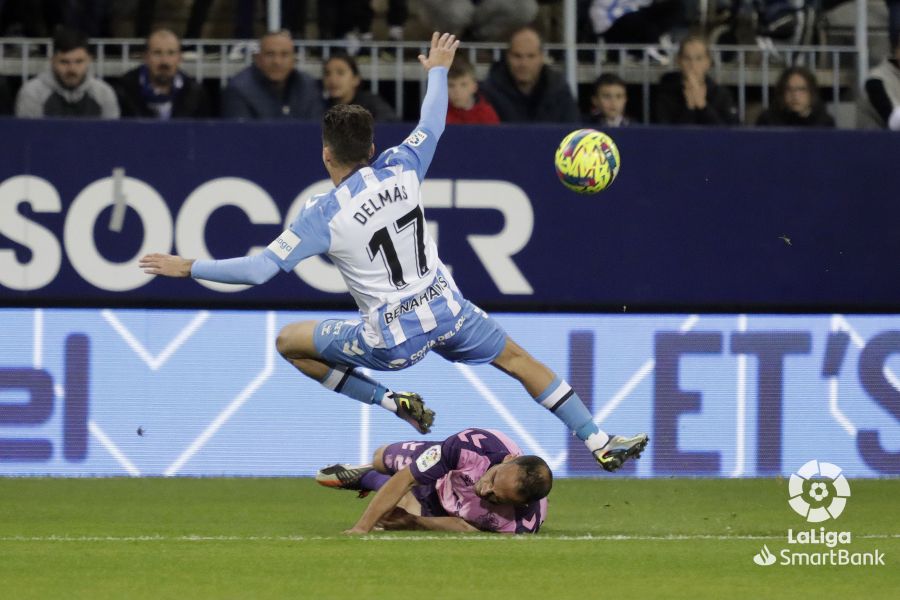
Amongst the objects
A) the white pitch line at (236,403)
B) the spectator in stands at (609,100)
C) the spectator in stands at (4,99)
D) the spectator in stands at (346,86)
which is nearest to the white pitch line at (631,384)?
the spectator in stands at (609,100)

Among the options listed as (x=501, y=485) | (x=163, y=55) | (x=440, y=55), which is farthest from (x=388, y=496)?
(x=163, y=55)

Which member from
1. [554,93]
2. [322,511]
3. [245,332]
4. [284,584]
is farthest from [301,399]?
[284,584]

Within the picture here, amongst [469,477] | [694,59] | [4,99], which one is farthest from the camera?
[694,59]

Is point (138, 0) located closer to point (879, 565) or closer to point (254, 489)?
point (254, 489)

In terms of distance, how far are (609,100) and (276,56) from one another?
251 cm

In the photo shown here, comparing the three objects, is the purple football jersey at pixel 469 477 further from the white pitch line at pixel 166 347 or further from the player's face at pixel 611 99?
the player's face at pixel 611 99

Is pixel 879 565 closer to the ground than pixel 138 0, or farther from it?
closer to the ground

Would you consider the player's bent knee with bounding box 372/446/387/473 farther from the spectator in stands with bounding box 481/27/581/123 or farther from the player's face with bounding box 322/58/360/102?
the spectator in stands with bounding box 481/27/581/123

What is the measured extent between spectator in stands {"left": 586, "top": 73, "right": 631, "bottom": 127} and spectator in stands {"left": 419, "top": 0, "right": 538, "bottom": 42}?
865 mm

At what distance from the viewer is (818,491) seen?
38.4 ft

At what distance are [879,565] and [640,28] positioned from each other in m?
6.59

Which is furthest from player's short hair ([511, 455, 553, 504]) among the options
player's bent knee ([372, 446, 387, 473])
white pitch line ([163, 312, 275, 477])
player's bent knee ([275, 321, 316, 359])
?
white pitch line ([163, 312, 275, 477])

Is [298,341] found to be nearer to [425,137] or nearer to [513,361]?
[513,361]

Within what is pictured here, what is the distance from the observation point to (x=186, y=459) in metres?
12.4
